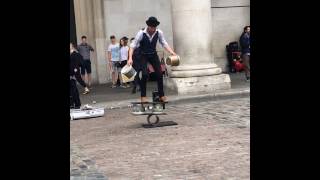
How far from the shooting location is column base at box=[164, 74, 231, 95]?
1294cm

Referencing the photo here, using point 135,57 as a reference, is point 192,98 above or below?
below

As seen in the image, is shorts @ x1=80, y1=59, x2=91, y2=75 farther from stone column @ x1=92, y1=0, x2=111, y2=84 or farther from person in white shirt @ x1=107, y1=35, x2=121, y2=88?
stone column @ x1=92, y1=0, x2=111, y2=84

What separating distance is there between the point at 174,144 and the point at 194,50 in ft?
20.8

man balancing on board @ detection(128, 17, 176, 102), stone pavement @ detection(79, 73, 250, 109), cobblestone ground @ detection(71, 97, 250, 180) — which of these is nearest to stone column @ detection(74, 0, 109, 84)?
stone pavement @ detection(79, 73, 250, 109)

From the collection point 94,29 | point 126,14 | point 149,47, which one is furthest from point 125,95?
point 126,14

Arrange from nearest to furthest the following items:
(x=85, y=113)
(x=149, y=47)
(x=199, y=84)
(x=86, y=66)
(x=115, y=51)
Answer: (x=149, y=47)
(x=85, y=113)
(x=199, y=84)
(x=115, y=51)
(x=86, y=66)

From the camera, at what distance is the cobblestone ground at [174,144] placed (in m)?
5.60

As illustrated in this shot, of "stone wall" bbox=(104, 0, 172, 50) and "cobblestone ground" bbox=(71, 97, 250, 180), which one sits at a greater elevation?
"stone wall" bbox=(104, 0, 172, 50)

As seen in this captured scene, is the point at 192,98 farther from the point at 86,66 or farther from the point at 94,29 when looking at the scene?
the point at 94,29

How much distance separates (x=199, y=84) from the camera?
42.9 ft

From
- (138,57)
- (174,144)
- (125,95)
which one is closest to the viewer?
(174,144)

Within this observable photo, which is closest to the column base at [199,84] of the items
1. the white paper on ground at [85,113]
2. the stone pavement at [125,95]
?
the stone pavement at [125,95]
